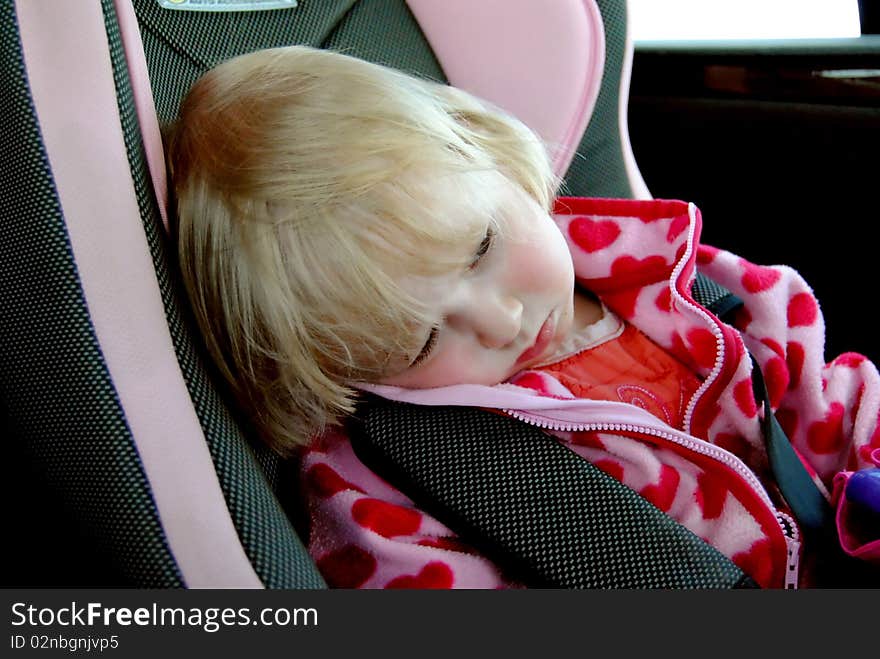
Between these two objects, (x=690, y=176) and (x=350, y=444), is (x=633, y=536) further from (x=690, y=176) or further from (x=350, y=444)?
(x=690, y=176)

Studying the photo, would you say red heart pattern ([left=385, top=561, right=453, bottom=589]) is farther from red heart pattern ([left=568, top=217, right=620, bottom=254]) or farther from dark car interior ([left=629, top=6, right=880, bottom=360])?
dark car interior ([left=629, top=6, right=880, bottom=360])

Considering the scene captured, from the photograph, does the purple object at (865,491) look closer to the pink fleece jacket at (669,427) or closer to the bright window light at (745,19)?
the pink fleece jacket at (669,427)

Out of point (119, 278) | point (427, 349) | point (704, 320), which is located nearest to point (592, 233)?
point (704, 320)

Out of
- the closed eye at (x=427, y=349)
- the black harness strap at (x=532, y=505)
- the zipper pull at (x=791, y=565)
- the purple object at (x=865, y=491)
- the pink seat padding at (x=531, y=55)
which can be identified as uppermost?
the pink seat padding at (x=531, y=55)

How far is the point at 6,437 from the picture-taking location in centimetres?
78

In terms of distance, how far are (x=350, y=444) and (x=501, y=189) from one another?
0.28 m

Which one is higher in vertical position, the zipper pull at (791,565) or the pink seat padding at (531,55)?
the pink seat padding at (531,55)

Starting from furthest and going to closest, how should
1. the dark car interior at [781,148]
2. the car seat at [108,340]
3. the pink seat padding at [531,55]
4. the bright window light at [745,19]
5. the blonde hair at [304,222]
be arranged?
the bright window light at [745,19] → the dark car interior at [781,148] → the pink seat padding at [531,55] → the blonde hair at [304,222] → the car seat at [108,340]

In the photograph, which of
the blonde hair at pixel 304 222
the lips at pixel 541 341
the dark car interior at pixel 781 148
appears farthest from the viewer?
the dark car interior at pixel 781 148

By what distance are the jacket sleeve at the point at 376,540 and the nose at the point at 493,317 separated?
171 mm

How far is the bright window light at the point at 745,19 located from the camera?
139cm

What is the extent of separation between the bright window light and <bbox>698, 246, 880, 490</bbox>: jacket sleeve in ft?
1.64

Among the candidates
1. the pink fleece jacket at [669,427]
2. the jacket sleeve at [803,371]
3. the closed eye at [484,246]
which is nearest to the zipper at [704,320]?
the pink fleece jacket at [669,427]

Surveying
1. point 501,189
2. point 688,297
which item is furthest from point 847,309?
point 501,189
